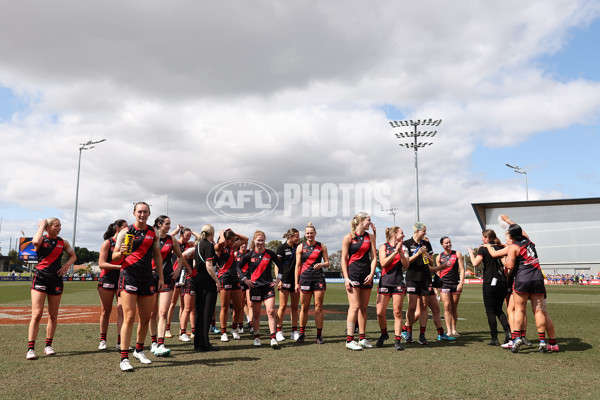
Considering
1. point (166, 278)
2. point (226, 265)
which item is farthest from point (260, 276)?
point (166, 278)

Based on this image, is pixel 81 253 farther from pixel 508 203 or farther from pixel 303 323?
pixel 303 323

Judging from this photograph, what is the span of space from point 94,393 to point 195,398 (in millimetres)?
1105

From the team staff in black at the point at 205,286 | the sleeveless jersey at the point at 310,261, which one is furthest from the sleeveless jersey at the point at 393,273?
the team staff in black at the point at 205,286

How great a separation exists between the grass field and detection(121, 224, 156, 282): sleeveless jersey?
1.25 metres

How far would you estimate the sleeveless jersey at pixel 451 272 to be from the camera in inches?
352

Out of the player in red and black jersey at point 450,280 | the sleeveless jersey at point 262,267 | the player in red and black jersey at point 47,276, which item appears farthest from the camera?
the player in red and black jersey at point 450,280

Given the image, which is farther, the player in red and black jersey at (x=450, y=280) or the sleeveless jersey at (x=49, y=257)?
the player in red and black jersey at (x=450, y=280)

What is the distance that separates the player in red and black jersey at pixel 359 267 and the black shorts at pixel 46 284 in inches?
179

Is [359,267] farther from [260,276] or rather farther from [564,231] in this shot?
[564,231]

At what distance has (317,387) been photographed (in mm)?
4871

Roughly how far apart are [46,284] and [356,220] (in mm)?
5000

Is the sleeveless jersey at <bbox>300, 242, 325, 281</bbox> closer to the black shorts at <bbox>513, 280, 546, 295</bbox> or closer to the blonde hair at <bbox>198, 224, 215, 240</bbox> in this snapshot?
the blonde hair at <bbox>198, 224, 215, 240</bbox>

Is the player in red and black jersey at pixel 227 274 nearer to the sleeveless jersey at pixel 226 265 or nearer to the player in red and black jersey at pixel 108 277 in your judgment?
the sleeveless jersey at pixel 226 265

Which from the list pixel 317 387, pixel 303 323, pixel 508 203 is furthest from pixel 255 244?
pixel 508 203
